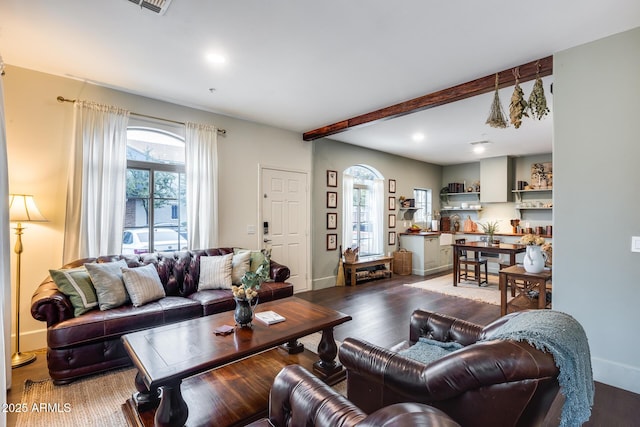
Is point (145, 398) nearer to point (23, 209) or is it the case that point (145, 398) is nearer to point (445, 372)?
point (445, 372)

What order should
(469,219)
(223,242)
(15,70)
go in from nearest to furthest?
(15,70) < (223,242) < (469,219)

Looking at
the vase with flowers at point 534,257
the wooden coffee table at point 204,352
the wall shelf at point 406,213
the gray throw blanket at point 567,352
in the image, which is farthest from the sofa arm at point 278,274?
the wall shelf at point 406,213

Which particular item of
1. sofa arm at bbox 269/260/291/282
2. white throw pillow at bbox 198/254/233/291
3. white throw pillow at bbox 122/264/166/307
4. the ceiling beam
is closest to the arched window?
the ceiling beam

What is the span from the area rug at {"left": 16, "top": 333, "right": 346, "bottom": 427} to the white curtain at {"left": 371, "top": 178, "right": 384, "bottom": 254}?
184 inches

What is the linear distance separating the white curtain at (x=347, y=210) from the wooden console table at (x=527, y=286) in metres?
3.08

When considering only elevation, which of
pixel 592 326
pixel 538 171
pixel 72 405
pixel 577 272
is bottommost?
pixel 72 405

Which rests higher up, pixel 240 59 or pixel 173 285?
pixel 240 59

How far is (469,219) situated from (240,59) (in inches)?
287

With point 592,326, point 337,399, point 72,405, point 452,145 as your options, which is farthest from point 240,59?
point 452,145

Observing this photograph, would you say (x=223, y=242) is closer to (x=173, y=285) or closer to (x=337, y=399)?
(x=173, y=285)

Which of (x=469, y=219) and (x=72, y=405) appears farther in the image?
Result: (x=469, y=219)

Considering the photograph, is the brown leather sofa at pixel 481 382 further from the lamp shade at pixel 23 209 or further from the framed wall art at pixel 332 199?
the framed wall art at pixel 332 199

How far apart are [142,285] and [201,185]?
1.51m

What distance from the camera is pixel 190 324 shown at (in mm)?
2338
